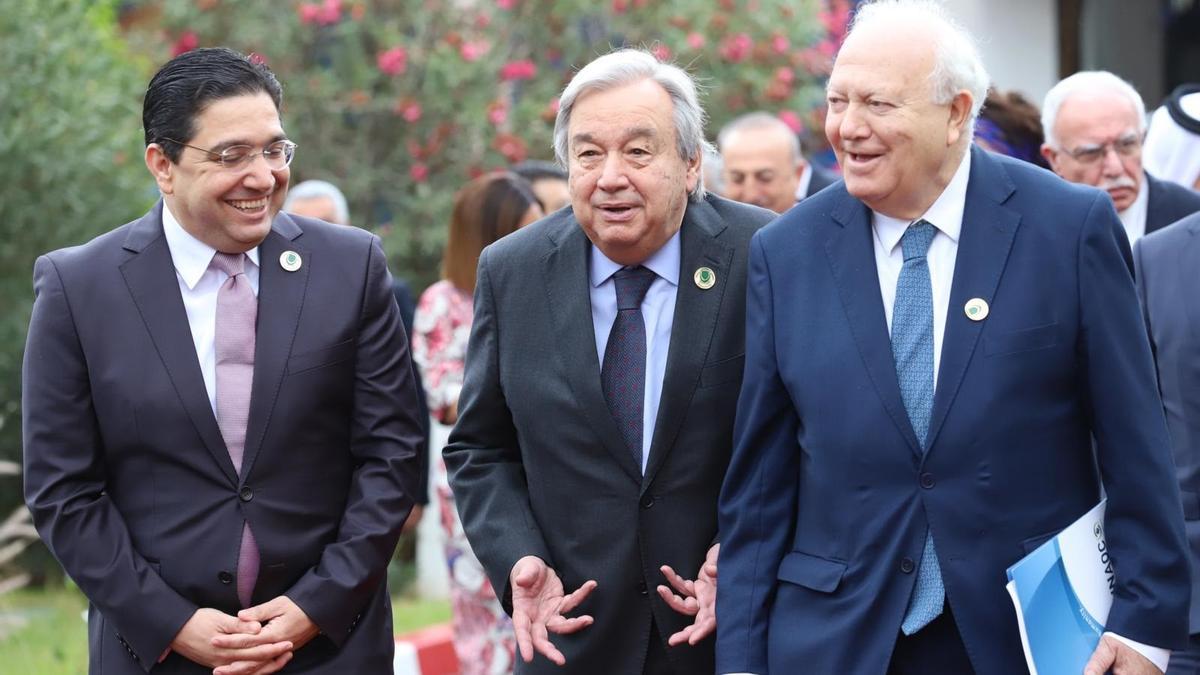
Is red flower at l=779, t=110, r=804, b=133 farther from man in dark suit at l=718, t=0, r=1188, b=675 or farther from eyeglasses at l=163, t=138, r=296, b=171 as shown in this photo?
man in dark suit at l=718, t=0, r=1188, b=675

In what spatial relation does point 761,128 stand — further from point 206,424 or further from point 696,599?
point 206,424

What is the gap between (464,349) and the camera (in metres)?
7.36

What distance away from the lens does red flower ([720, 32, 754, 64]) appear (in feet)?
43.6

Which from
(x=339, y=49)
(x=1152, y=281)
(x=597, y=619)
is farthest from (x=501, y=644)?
(x=339, y=49)

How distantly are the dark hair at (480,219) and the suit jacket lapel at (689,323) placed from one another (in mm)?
2782

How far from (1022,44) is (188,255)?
10.0m

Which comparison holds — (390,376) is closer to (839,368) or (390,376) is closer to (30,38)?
(839,368)

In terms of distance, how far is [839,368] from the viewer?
400 centimetres

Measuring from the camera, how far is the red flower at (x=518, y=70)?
42.3ft

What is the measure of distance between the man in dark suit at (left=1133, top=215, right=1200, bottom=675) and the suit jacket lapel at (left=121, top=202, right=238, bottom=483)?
2507 millimetres

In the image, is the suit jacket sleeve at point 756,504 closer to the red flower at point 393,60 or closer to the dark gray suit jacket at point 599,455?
the dark gray suit jacket at point 599,455

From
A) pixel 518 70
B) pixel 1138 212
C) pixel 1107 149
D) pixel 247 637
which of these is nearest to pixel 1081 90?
pixel 1107 149

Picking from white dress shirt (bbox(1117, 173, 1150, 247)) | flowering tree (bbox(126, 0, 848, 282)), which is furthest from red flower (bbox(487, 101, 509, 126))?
white dress shirt (bbox(1117, 173, 1150, 247))

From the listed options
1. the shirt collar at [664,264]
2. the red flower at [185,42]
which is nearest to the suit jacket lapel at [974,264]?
the shirt collar at [664,264]
